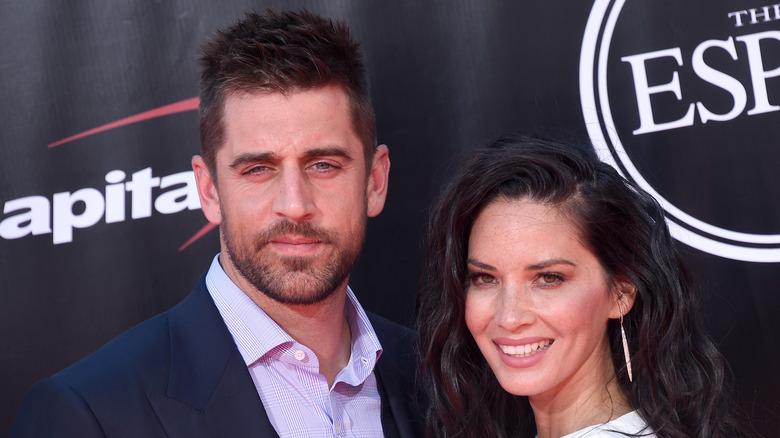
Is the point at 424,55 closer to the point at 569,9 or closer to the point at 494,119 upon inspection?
the point at 494,119

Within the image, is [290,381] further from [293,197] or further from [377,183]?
[377,183]

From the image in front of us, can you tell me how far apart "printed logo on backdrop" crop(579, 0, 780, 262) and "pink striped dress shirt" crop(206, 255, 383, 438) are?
1204mm

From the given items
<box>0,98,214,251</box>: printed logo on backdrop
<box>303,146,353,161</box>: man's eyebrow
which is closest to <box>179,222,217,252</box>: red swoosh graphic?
<box>0,98,214,251</box>: printed logo on backdrop

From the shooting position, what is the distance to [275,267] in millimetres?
2424

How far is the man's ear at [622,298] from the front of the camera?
234cm

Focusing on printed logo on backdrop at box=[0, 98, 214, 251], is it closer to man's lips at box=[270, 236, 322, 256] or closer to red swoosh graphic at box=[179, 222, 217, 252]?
red swoosh graphic at box=[179, 222, 217, 252]

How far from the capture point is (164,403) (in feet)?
7.09

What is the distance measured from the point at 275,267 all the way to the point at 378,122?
91cm

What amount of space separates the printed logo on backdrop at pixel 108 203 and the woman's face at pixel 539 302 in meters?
1.28

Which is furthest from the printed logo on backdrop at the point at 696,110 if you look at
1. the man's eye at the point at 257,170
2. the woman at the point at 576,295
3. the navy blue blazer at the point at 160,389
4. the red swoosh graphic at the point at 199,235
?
the red swoosh graphic at the point at 199,235

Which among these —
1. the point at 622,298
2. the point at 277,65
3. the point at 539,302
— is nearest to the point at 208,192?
the point at 277,65

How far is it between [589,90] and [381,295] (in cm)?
107

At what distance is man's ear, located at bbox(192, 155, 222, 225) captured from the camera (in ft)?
8.45

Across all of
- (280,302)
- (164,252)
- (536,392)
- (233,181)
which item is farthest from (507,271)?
(164,252)
